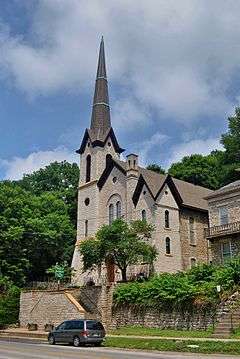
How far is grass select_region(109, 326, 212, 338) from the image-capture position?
26.0 metres

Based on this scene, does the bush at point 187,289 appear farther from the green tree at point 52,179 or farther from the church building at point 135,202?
the green tree at point 52,179

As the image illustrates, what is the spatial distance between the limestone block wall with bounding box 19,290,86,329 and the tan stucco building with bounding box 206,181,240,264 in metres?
13.5

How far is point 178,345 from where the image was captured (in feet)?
69.5

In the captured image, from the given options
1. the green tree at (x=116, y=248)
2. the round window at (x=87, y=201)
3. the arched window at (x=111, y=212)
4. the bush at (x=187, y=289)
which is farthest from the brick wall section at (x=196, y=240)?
the bush at (x=187, y=289)

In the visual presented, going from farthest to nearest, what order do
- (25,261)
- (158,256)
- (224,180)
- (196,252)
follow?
(224,180)
(25,261)
(196,252)
(158,256)

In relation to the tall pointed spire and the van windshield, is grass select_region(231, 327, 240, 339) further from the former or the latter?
the tall pointed spire

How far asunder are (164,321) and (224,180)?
34.8 m

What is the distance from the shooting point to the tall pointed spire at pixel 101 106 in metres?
59.0

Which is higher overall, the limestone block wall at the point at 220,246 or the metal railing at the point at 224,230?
the metal railing at the point at 224,230

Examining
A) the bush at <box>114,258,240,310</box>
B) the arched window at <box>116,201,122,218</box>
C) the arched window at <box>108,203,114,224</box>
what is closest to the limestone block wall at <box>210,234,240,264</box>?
the bush at <box>114,258,240,310</box>

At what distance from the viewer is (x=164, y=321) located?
30.8 meters

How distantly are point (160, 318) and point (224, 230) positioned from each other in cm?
1296

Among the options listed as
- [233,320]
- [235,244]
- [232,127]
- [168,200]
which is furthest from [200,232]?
[233,320]

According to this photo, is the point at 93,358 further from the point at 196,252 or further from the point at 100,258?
the point at 196,252
